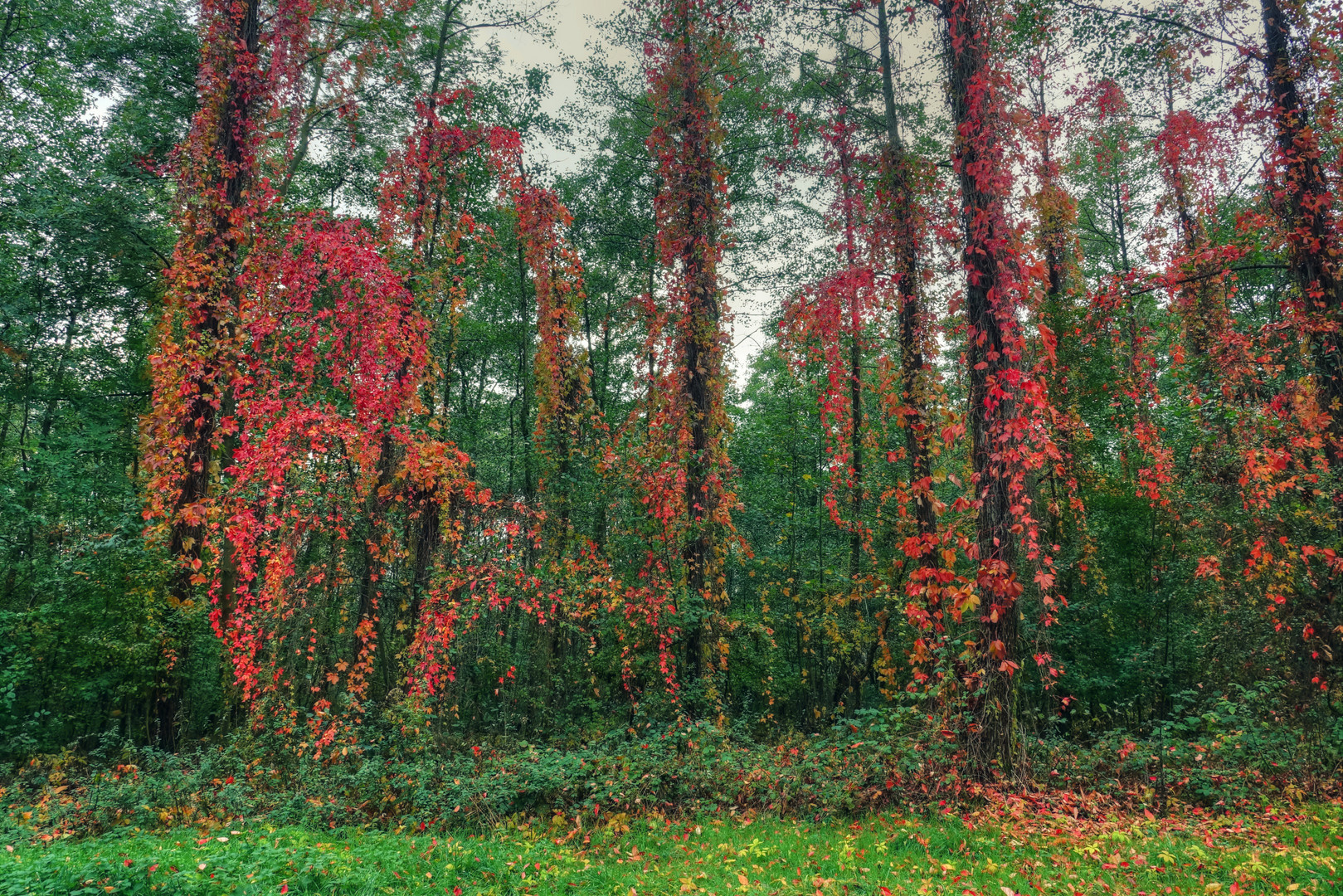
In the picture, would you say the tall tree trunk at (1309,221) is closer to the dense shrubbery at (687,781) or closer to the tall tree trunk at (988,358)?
the dense shrubbery at (687,781)

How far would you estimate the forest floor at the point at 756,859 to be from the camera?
3.67 metres

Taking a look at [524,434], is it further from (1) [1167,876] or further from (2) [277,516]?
(1) [1167,876]

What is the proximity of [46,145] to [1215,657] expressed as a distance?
17764mm

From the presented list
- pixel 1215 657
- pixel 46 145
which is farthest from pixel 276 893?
pixel 46 145

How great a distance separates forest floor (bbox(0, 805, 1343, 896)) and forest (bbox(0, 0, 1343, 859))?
0.28 m

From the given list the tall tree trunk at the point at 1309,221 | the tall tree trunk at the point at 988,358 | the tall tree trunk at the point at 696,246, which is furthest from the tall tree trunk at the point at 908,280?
the tall tree trunk at the point at 1309,221

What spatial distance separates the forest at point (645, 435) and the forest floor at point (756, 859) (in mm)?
279

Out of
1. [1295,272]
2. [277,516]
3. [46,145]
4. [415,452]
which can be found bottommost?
[277,516]

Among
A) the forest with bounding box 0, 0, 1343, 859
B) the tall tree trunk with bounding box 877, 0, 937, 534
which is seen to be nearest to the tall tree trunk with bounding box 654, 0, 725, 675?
the forest with bounding box 0, 0, 1343, 859

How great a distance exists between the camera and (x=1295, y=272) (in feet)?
21.6

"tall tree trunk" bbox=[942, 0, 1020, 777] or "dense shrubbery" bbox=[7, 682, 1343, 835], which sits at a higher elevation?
"tall tree trunk" bbox=[942, 0, 1020, 777]

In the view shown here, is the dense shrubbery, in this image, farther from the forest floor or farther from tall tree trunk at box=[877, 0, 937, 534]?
tall tree trunk at box=[877, 0, 937, 534]

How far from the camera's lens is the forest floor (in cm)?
367

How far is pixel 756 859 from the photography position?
15.4ft
